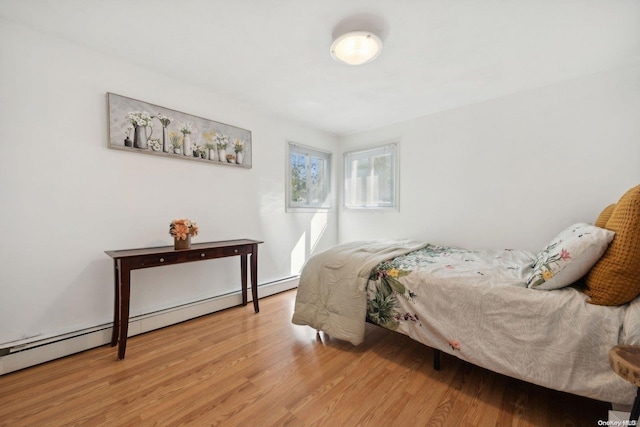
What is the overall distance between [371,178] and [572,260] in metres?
2.69

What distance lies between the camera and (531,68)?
216 cm

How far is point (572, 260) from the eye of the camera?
1.30 metres

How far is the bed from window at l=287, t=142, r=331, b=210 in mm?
1660

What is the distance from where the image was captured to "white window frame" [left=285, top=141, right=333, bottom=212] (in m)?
3.47

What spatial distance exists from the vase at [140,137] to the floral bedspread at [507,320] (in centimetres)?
229

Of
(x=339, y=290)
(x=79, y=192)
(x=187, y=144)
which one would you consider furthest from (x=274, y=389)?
(x=187, y=144)

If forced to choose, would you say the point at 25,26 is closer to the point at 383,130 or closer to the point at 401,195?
the point at 383,130

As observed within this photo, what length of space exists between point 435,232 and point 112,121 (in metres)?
3.55

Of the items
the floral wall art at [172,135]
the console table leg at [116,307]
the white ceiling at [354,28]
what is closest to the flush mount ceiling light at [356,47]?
the white ceiling at [354,28]

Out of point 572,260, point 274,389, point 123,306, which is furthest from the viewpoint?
point 123,306

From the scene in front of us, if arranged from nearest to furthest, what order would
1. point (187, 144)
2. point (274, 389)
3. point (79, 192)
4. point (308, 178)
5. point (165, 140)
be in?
point (274, 389), point (79, 192), point (165, 140), point (187, 144), point (308, 178)

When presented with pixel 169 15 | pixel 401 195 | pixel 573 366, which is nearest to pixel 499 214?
pixel 401 195

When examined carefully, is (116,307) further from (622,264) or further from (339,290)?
(622,264)

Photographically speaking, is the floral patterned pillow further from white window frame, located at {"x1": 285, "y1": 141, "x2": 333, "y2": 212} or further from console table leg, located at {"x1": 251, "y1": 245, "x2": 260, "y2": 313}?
white window frame, located at {"x1": 285, "y1": 141, "x2": 333, "y2": 212}
